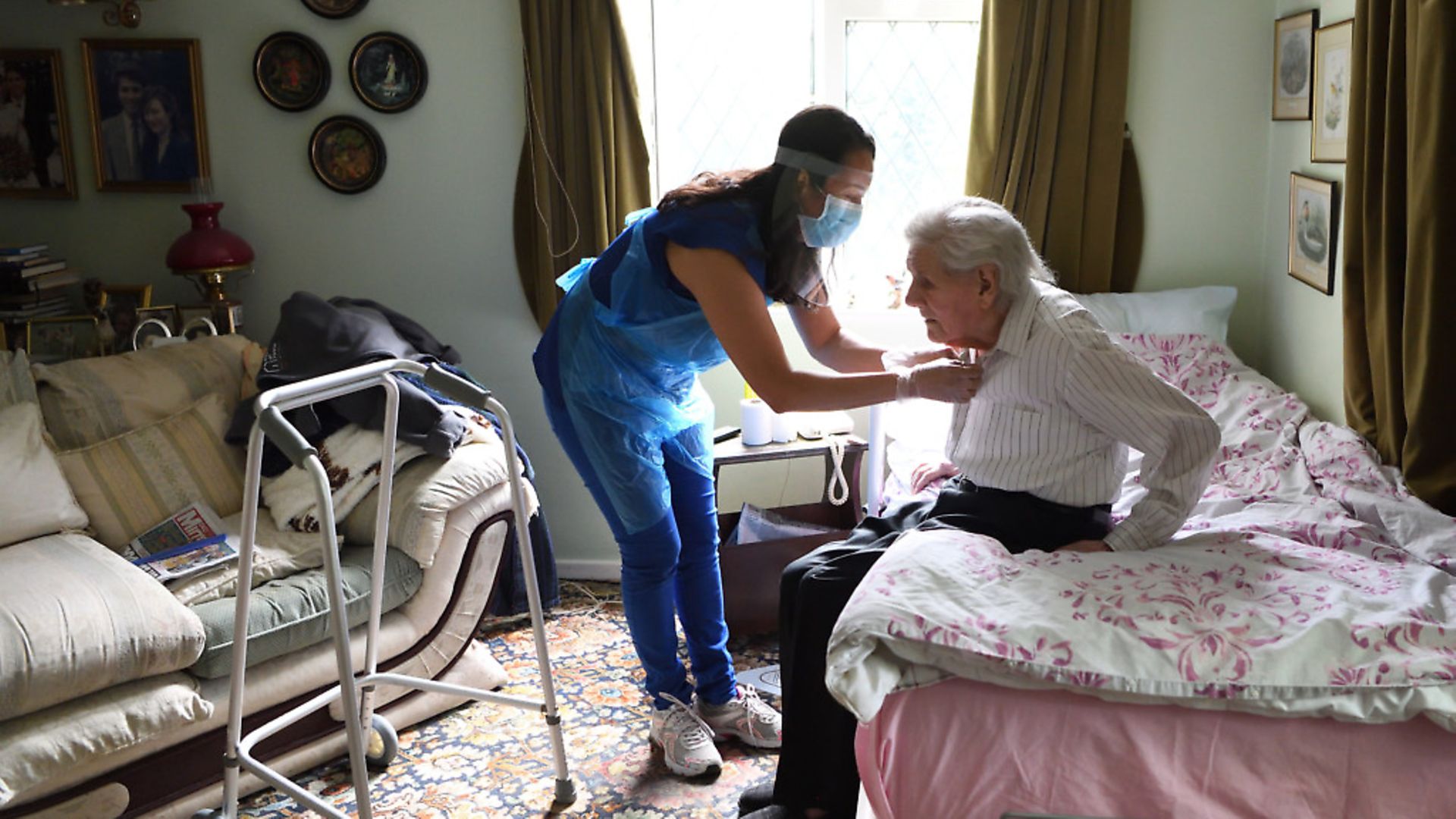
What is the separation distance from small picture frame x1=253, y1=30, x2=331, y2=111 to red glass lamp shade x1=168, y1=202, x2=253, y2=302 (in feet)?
1.22

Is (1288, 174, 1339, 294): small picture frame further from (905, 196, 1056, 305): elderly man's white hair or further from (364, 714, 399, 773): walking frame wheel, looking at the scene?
(364, 714, 399, 773): walking frame wheel

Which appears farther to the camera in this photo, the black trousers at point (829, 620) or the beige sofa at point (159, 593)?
the beige sofa at point (159, 593)

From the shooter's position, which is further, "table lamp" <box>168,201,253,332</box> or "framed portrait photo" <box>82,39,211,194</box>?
"framed portrait photo" <box>82,39,211,194</box>

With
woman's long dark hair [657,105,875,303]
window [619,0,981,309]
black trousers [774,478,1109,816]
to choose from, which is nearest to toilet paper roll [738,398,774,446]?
window [619,0,981,309]

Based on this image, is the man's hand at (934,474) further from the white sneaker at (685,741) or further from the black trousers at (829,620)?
the white sneaker at (685,741)

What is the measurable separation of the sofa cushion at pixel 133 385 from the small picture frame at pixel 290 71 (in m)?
0.76

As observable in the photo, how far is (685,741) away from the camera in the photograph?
8.66ft

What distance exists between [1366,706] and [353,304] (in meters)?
2.67

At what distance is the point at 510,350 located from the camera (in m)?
3.79

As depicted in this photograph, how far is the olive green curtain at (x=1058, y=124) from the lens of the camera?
3.34 meters

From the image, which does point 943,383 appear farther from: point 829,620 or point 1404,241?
point 1404,241

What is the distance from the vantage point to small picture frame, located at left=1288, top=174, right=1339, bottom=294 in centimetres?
289

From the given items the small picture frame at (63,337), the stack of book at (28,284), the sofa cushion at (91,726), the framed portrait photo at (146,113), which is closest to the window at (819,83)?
the framed portrait photo at (146,113)

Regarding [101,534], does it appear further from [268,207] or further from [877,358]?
[877,358]
